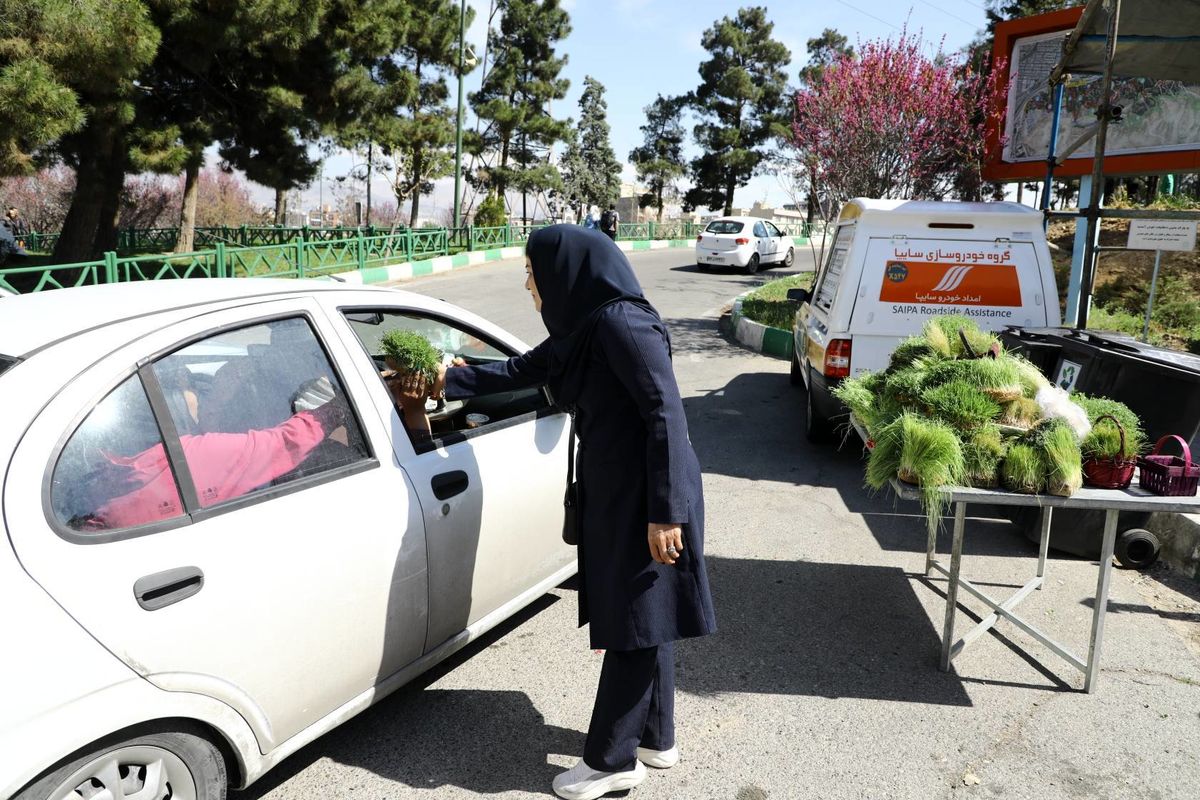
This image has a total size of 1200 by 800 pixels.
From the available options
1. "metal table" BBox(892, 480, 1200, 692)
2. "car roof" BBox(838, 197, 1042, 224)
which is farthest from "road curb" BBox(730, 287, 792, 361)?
"metal table" BBox(892, 480, 1200, 692)

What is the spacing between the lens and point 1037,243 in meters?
5.92

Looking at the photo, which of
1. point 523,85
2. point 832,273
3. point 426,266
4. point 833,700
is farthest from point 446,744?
point 523,85

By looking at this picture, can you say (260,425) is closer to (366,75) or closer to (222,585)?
(222,585)

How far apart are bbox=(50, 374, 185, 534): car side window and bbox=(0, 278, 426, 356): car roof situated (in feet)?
0.92

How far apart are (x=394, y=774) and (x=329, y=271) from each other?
17.4 metres

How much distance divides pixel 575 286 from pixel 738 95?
51.2 metres

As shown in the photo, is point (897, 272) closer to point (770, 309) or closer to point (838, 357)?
point (838, 357)

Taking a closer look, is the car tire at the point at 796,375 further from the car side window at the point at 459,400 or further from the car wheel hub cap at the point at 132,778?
the car wheel hub cap at the point at 132,778

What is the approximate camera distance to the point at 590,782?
269cm

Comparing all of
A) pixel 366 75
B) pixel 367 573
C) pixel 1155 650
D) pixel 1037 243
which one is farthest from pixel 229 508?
pixel 366 75

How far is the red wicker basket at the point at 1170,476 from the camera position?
3146 millimetres

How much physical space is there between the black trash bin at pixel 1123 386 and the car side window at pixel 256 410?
4.01m

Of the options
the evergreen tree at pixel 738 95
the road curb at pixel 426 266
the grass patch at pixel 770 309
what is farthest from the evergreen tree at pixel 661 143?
the grass patch at pixel 770 309

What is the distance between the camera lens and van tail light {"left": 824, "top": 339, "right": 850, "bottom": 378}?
240 inches
